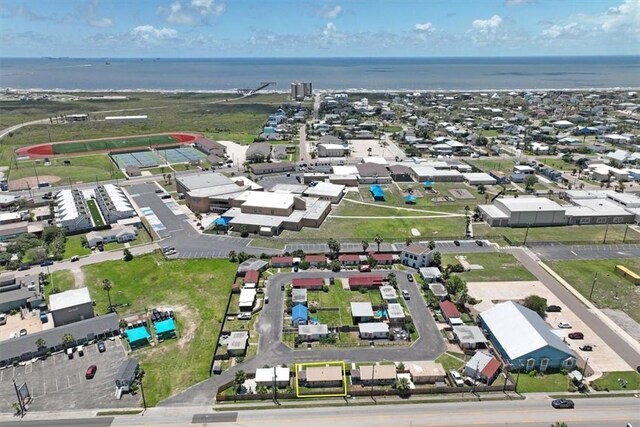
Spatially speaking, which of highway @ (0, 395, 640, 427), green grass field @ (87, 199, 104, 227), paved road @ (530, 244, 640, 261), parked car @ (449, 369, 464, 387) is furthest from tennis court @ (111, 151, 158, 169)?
parked car @ (449, 369, 464, 387)

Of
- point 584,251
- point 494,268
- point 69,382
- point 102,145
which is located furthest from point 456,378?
point 102,145

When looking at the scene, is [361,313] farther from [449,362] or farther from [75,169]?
[75,169]

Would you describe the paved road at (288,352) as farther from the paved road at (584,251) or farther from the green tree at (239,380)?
the paved road at (584,251)

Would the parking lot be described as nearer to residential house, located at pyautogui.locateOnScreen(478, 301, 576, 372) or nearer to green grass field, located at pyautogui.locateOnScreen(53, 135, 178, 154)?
residential house, located at pyautogui.locateOnScreen(478, 301, 576, 372)

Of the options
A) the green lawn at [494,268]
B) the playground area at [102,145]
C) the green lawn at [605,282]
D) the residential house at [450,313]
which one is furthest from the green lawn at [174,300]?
the playground area at [102,145]

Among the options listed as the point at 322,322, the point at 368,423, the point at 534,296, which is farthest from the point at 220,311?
the point at 534,296
